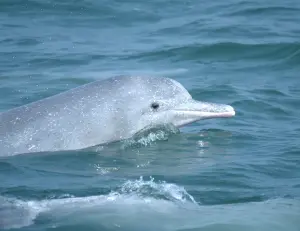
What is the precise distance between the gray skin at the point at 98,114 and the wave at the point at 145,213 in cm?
207

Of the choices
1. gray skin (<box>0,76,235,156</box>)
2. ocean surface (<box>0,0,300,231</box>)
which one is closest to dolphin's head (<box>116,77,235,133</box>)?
gray skin (<box>0,76,235,156</box>)

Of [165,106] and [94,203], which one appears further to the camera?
[165,106]

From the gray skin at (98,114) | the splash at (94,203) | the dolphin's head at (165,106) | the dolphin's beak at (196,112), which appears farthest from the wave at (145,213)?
the dolphin's beak at (196,112)

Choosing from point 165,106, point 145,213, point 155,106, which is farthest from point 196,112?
point 145,213

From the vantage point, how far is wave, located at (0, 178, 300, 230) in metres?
8.55

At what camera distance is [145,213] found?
8.87 m

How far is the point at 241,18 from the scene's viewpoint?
24250 millimetres

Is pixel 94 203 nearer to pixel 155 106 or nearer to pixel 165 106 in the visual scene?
pixel 155 106

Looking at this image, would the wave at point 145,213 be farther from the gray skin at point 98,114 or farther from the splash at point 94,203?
the gray skin at point 98,114

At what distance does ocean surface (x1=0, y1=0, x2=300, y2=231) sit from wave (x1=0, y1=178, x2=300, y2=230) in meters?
0.02

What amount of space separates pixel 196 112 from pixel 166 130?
584 millimetres

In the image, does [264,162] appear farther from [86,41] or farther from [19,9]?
[19,9]

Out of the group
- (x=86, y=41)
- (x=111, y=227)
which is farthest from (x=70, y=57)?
(x=111, y=227)

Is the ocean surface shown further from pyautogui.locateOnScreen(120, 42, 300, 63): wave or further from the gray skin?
the gray skin
